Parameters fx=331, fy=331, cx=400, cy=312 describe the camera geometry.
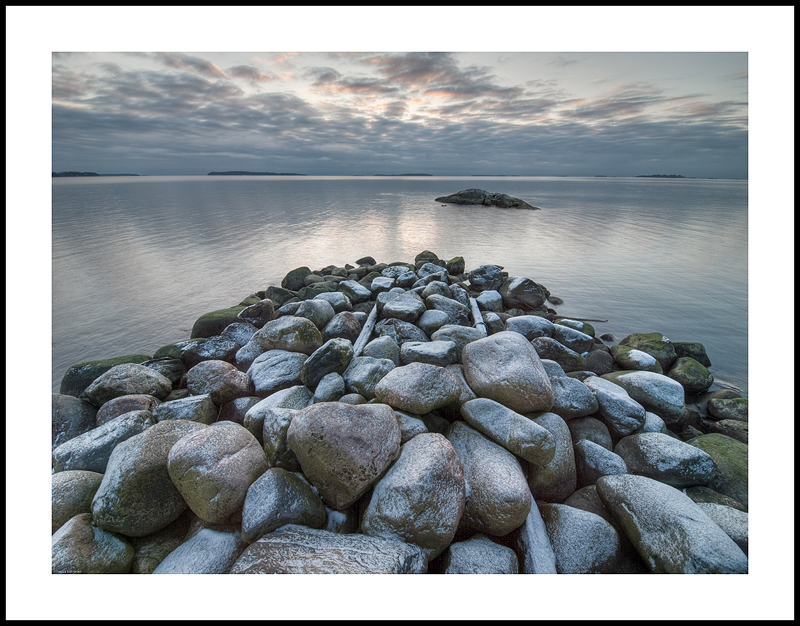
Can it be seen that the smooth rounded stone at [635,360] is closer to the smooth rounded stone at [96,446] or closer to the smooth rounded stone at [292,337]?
the smooth rounded stone at [292,337]

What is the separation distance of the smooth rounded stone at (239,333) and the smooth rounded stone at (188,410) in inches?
74.2

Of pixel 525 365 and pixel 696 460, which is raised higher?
pixel 525 365

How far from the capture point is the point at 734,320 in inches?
293

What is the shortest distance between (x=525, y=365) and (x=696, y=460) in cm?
172

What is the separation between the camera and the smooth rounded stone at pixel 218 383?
388cm

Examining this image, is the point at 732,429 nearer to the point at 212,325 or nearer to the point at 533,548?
the point at 533,548

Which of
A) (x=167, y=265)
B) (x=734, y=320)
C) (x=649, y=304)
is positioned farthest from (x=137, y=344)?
(x=734, y=320)

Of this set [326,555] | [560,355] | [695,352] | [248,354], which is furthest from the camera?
[695,352]

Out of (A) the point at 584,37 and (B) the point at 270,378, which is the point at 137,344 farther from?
(A) the point at 584,37

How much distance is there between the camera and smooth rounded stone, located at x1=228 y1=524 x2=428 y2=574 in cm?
198

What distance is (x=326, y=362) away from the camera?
3.90 metres

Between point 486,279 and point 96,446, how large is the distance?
8.66m

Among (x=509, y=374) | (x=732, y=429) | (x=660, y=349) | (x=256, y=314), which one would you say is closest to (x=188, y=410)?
(x=256, y=314)

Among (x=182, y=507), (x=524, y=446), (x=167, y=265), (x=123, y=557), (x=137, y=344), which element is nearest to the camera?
(x=123, y=557)
